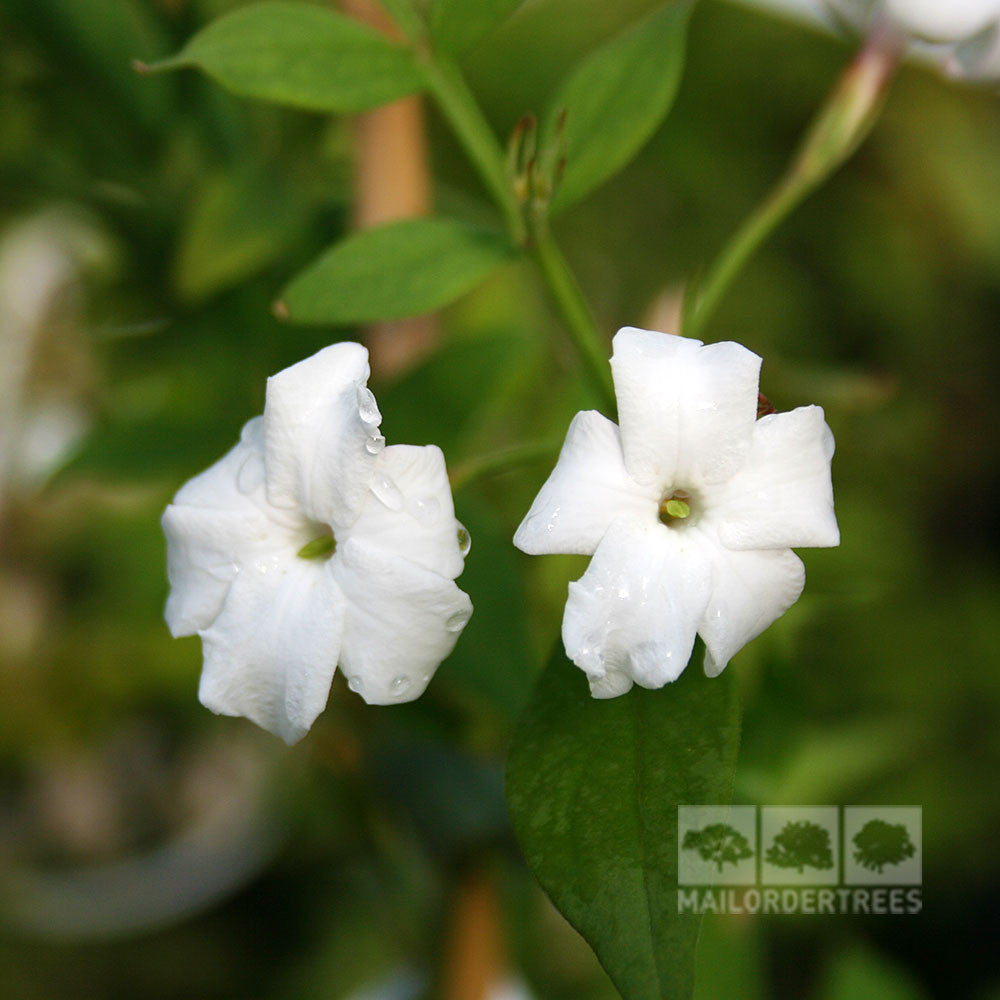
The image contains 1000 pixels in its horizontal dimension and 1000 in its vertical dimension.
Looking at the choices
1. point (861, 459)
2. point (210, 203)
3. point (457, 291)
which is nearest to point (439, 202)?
point (210, 203)

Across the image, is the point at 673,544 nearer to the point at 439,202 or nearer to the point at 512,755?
the point at 512,755

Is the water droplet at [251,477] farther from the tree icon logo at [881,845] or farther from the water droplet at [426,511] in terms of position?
the tree icon logo at [881,845]

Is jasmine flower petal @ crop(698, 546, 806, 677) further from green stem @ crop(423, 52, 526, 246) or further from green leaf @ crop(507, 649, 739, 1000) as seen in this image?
green stem @ crop(423, 52, 526, 246)

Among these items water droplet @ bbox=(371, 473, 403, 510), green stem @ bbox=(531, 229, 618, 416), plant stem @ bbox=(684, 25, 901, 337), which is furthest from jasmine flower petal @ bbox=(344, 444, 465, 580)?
plant stem @ bbox=(684, 25, 901, 337)

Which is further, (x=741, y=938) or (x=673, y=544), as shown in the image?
(x=741, y=938)

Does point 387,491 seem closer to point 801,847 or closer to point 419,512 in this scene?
point 419,512

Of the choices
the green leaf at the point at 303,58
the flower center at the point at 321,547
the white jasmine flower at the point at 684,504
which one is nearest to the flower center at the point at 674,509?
the white jasmine flower at the point at 684,504

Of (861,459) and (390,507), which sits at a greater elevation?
(390,507)
